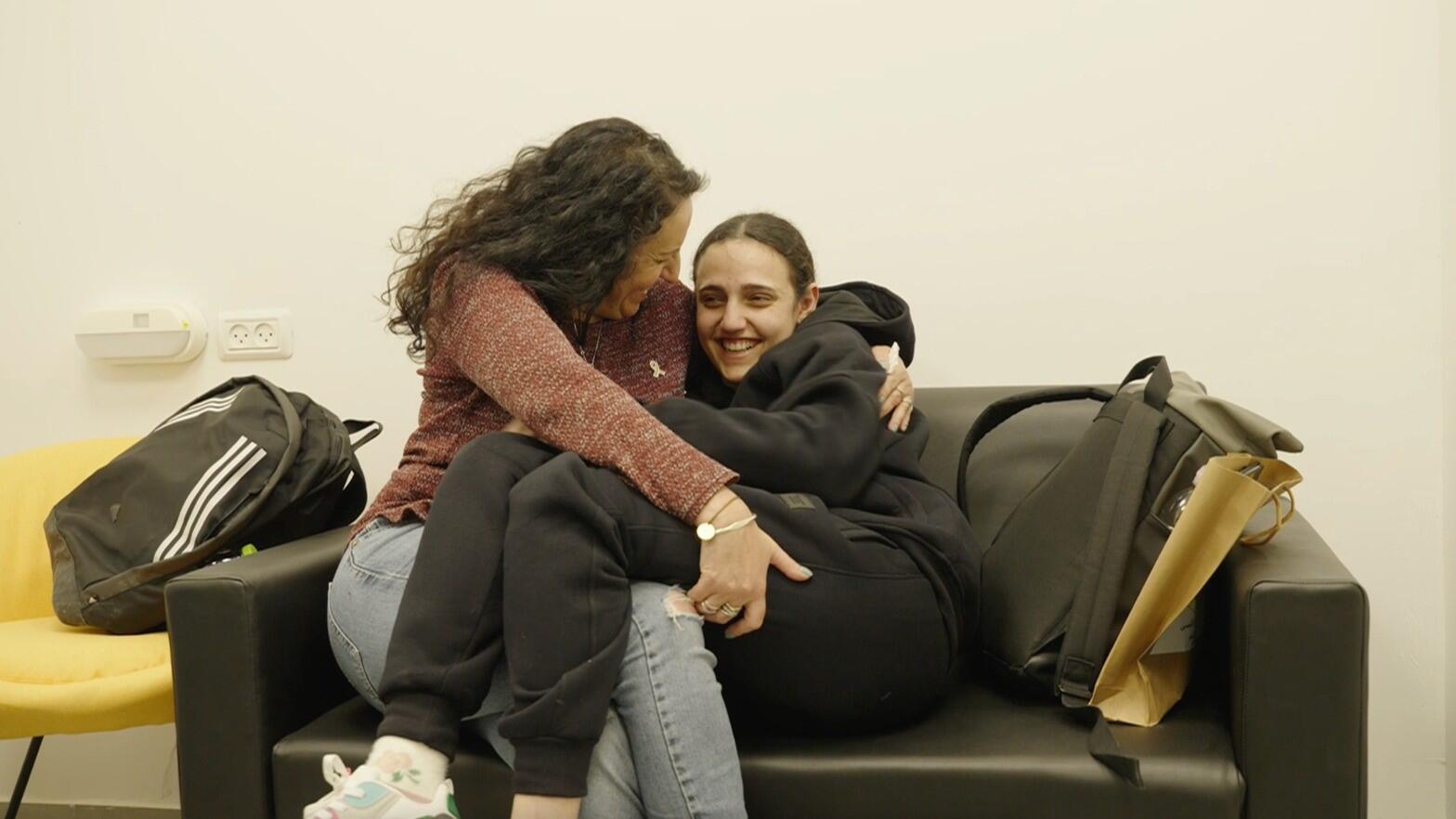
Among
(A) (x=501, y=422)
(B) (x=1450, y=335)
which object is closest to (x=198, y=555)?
(A) (x=501, y=422)

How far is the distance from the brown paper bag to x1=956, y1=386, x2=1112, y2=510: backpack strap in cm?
33

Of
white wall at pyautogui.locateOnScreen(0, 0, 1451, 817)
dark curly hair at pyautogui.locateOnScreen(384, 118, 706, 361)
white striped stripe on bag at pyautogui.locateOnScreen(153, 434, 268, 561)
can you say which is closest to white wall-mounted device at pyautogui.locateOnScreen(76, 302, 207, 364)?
white wall at pyautogui.locateOnScreen(0, 0, 1451, 817)

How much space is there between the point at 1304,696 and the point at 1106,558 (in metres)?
0.26

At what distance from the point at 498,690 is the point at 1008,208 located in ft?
3.79

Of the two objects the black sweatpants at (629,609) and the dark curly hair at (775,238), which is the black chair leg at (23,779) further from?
the dark curly hair at (775,238)

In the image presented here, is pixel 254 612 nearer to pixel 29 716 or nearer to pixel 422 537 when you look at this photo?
pixel 422 537

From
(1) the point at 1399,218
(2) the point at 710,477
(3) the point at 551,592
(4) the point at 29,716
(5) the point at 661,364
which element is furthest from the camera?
(1) the point at 1399,218

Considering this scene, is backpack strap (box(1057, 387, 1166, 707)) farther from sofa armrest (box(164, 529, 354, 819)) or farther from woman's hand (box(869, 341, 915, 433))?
sofa armrest (box(164, 529, 354, 819))

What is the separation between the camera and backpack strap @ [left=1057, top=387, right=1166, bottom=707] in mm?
1341

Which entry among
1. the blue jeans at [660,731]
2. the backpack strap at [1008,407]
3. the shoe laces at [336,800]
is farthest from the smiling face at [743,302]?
the shoe laces at [336,800]

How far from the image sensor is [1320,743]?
3.87 ft

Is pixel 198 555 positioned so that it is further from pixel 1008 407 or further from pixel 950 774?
pixel 1008 407

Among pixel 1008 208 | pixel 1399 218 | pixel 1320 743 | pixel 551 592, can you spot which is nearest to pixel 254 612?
pixel 551 592

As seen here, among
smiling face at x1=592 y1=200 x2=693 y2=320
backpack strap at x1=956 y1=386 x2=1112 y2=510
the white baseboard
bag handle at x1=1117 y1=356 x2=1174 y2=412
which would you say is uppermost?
smiling face at x1=592 y1=200 x2=693 y2=320
